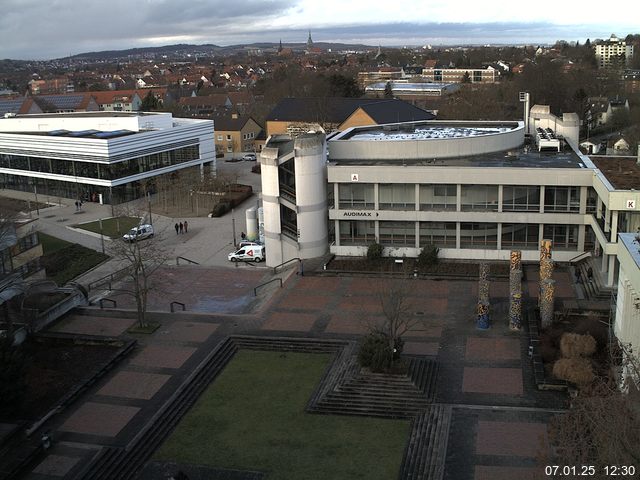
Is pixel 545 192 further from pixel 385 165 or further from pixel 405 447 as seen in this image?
pixel 405 447

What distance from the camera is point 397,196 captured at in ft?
129

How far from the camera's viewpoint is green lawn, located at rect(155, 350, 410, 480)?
20875mm

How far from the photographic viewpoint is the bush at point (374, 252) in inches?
1522

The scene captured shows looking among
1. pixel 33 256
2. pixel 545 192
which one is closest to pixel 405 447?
pixel 545 192

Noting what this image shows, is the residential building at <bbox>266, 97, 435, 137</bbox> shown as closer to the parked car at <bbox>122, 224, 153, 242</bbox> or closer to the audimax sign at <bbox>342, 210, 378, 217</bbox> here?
the parked car at <bbox>122, 224, 153, 242</bbox>

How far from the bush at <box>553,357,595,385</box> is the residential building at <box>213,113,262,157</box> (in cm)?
6917

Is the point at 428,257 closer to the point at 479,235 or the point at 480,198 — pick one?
the point at 479,235

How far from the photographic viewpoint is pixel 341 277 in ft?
122

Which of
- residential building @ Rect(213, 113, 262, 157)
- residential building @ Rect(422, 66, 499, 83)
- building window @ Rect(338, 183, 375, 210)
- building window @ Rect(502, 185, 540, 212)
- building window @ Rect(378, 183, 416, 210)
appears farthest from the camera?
residential building @ Rect(422, 66, 499, 83)

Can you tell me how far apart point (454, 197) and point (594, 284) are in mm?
8765

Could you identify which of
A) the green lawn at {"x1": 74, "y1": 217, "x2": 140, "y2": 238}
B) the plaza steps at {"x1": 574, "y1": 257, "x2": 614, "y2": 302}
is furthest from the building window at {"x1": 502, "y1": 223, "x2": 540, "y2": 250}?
the green lawn at {"x1": 74, "y1": 217, "x2": 140, "y2": 238}

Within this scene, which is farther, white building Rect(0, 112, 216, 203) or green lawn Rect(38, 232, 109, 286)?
white building Rect(0, 112, 216, 203)

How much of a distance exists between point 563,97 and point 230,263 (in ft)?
239

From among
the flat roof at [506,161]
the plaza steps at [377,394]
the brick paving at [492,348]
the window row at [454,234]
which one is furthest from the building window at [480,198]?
the plaza steps at [377,394]
